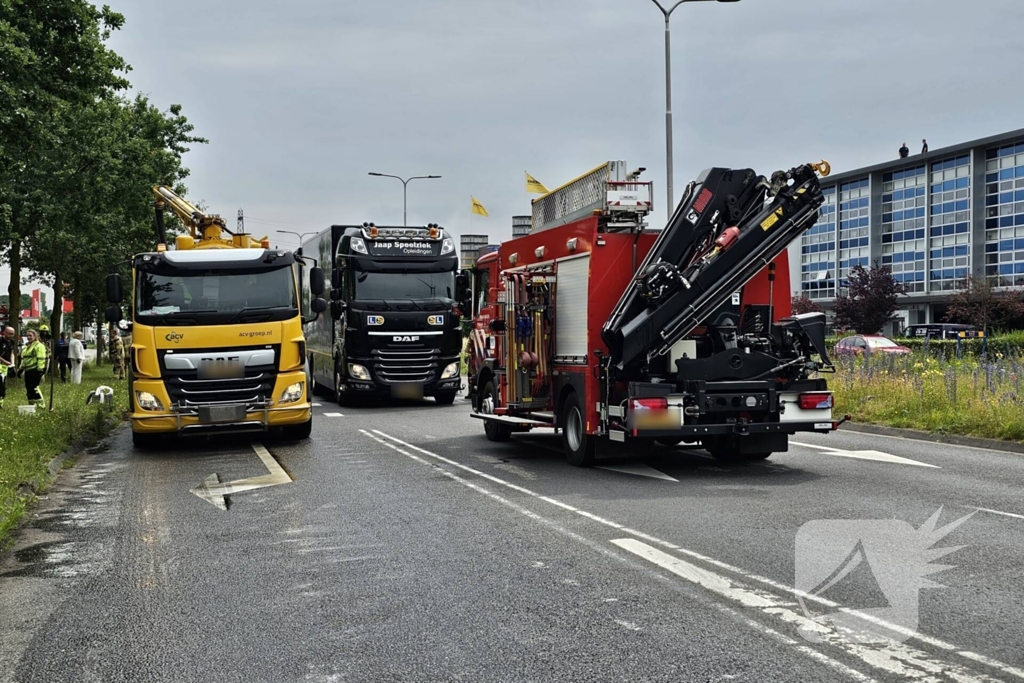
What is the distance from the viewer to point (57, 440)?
14078 millimetres

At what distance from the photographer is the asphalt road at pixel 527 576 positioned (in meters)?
4.89

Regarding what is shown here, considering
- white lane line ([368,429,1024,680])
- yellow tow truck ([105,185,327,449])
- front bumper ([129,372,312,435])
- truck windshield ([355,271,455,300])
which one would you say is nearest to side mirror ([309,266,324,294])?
yellow tow truck ([105,185,327,449])

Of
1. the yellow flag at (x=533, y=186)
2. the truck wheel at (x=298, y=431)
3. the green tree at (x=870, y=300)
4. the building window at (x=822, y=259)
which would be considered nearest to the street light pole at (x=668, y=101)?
the yellow flag at (x=533, y=186)

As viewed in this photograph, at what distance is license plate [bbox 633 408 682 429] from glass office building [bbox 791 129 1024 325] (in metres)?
53.6

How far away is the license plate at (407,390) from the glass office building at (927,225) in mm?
44249

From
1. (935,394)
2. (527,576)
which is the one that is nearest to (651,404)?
(527,576)

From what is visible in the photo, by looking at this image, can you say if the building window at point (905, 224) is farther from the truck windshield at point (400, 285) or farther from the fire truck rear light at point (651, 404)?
the fire truck rear light at point (651, 404)

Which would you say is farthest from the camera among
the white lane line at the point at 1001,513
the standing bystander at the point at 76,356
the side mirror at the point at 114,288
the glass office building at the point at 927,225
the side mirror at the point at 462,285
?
the glass office building at the point at 927,225

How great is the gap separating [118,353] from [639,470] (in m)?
33.0

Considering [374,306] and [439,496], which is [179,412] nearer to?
[439,496]

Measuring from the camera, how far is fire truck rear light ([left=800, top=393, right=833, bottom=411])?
11375 mm

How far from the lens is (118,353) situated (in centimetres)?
4025

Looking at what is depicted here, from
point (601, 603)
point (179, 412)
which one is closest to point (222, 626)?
point (601, 603)

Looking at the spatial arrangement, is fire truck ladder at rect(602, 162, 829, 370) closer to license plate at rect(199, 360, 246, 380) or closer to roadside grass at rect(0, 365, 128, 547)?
license plate at rect(199, 360, 246, 380)
